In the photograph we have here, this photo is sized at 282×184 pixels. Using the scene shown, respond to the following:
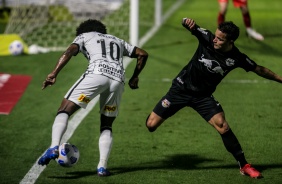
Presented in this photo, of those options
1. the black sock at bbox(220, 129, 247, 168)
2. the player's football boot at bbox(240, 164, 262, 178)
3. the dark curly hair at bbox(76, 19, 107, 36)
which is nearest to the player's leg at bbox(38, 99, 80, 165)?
the dark curly hair at bbox(76, 19, 107, 36)

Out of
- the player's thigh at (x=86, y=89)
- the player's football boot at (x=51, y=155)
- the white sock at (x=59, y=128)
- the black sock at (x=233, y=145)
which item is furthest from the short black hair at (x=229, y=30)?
the player's football boot at (x=51, y=155)

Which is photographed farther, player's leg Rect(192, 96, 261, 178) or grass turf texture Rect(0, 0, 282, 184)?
grass turf texture Rect(0, 0, 282, 184)

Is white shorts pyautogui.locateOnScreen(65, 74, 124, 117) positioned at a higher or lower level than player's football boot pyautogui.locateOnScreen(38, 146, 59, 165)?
higher

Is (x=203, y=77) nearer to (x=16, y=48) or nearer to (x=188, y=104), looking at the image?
(x=188, y=104)

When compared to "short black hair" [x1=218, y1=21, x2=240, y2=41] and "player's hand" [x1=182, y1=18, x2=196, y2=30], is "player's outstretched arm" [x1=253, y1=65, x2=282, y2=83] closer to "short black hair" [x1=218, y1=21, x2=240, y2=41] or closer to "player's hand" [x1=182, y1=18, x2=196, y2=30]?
"short black hair" [x1=218, y1=21, x2=240, y2=41]

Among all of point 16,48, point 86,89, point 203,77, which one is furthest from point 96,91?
point 16,48

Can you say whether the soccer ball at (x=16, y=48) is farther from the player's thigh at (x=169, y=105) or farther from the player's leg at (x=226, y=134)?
the player's leg at (x=226, y=134)

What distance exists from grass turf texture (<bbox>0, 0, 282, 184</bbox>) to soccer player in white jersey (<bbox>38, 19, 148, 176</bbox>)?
0.59m

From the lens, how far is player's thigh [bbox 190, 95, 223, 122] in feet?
26.9

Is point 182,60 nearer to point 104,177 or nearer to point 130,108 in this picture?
point 130,108

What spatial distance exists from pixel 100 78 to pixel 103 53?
0.32m

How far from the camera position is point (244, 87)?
12766mm

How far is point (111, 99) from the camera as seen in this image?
807 cm

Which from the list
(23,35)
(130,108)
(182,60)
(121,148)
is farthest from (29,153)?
(23,35)
